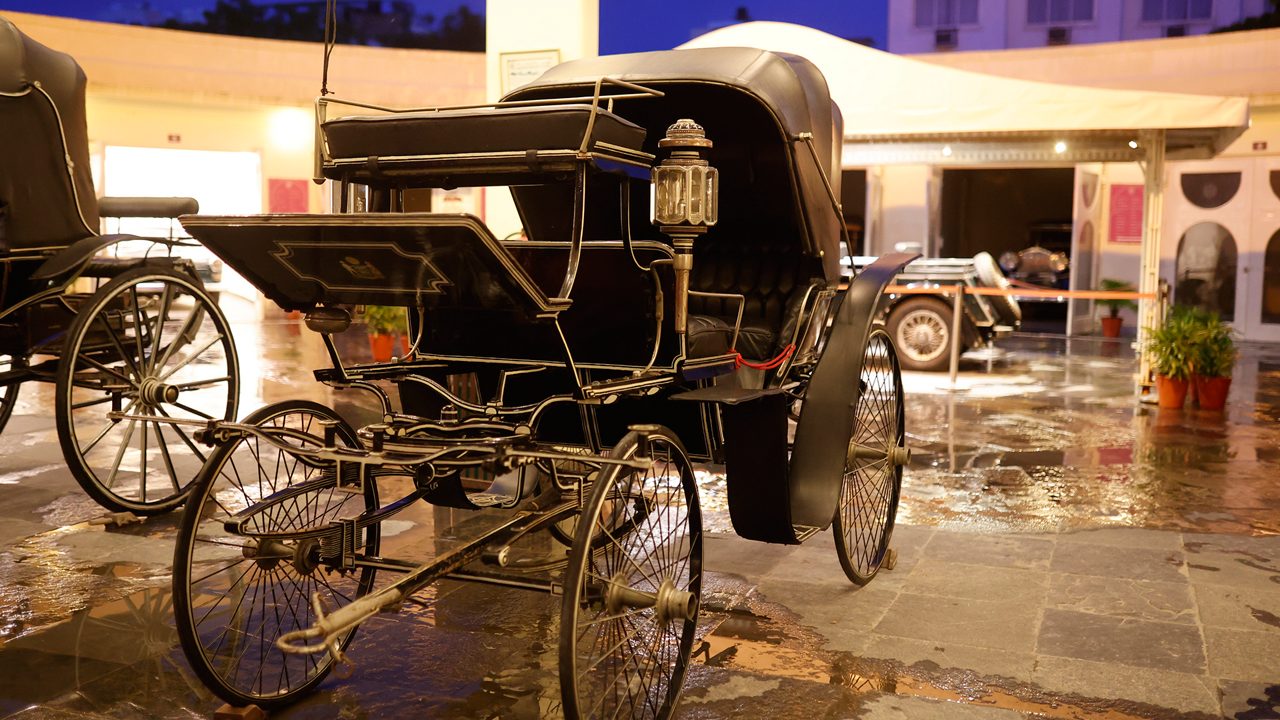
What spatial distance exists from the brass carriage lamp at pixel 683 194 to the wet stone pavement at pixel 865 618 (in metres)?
1.26

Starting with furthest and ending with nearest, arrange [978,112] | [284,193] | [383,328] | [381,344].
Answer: [284,193]
[381,344]
[383,328]
[978,112]

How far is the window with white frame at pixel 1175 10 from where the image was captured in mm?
22594

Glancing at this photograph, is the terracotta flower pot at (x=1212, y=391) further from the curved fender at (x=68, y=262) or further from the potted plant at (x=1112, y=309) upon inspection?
the curved fender at (x=68, y=262)

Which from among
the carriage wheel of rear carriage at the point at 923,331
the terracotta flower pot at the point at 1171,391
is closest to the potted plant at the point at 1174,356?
the terracotta flower pot at the point at 1171,391

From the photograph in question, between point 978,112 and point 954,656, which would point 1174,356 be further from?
point 954,656

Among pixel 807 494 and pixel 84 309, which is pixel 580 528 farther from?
pixel 84 309

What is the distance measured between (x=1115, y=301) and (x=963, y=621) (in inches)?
582

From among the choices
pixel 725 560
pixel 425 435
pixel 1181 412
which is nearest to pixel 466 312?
pixel 425 435

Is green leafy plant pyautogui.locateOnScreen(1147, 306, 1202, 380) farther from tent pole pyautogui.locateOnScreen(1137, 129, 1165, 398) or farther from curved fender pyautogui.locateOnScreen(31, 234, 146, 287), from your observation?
curved fender pyautogui.locateOnScreen(31, 234, 146, 287)

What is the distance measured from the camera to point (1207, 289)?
1748 cm

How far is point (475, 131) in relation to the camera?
121 inches

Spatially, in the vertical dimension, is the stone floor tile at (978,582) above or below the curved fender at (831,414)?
below

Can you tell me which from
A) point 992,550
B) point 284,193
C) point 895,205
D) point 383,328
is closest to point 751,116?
point 992,550

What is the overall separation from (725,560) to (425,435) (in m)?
1.92
